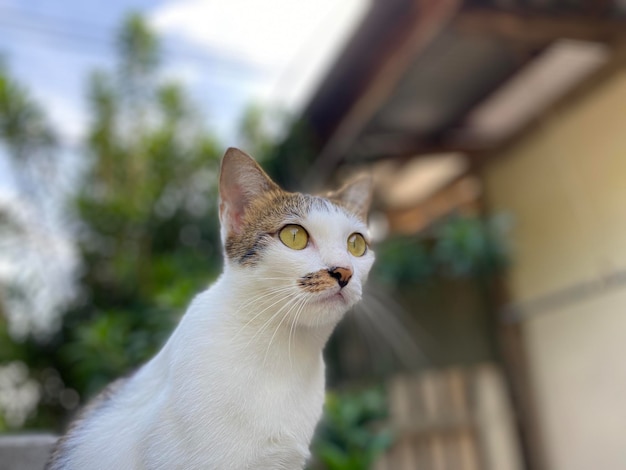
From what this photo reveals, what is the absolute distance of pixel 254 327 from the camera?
0.87 meters

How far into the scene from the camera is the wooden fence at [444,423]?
303 centimetres

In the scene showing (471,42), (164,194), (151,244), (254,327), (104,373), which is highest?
(471,42)

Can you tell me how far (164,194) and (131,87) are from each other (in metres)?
0.78

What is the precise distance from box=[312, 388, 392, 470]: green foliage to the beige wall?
4.76 ft

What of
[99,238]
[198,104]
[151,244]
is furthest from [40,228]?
[198,104]

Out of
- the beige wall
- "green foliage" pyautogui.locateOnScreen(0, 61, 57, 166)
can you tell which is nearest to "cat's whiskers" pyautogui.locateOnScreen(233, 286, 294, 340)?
the beige wall

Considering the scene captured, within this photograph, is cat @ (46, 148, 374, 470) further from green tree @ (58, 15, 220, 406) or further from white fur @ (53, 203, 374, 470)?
green tree @ (58, 15, 220, 406)

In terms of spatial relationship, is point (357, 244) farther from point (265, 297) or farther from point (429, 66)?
point (429, 66)

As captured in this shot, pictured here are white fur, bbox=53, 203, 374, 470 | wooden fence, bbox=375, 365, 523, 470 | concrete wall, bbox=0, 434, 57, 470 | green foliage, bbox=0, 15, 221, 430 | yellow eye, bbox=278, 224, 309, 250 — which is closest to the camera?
white fur, bbox=53, 203, 374, 470

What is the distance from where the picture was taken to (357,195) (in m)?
1.06

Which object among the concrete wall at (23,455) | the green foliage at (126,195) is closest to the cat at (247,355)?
the concrete wall at (23,455)

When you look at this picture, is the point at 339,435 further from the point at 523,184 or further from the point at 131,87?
the point at 131,87

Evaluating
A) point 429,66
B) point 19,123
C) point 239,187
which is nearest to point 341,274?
point 239,187

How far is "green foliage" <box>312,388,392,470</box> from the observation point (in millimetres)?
2225
